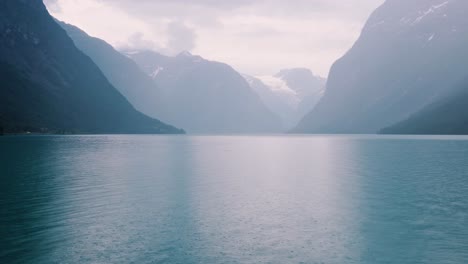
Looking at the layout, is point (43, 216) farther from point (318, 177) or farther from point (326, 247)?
point (318, 177)

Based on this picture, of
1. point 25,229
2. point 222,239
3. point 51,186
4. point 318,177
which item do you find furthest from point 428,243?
point 51,186

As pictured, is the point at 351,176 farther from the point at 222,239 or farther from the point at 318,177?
the point at 222,239

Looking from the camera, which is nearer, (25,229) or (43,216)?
(25,229)

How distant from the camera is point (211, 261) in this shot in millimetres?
26766

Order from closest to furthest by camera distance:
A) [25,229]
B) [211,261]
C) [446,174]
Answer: [211,261] → [25,229] → [446,174]

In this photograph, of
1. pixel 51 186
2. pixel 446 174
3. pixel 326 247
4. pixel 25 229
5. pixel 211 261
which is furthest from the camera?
pixel 446 174

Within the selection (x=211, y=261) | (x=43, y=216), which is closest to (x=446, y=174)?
(x=211, y=261)

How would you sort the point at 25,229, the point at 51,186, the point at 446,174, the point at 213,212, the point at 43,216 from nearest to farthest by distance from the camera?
the point at 25,229, the point at 43,216, the point at 213,212, the point at 51,186, the point at 446,174

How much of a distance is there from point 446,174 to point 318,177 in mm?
20571

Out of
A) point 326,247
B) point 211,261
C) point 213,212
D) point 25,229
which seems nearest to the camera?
point 211,261

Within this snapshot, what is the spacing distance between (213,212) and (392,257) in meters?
18.4

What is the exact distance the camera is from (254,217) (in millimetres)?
39344

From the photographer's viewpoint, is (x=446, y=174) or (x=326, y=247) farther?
(x=446, y=174)

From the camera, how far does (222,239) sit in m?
31.8
